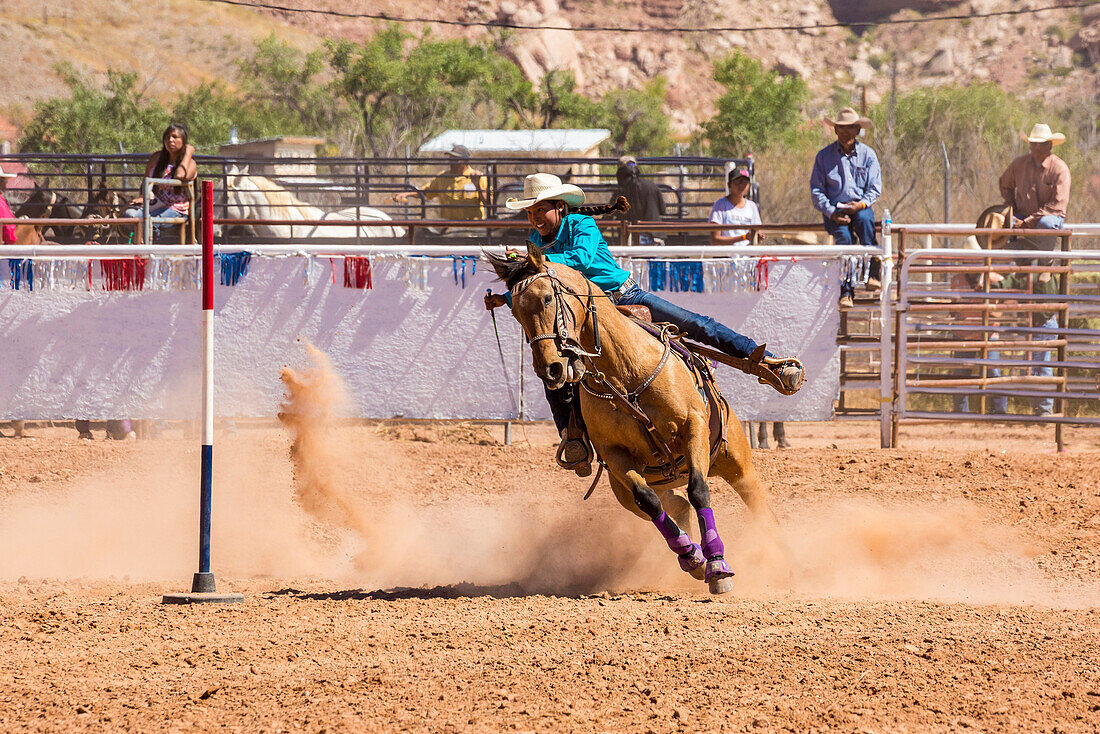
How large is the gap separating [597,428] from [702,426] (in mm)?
604

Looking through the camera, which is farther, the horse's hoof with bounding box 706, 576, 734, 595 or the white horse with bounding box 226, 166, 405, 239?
the white horse with bounding box 226, 166, 405, 239

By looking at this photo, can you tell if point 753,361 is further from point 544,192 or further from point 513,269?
point 513,269

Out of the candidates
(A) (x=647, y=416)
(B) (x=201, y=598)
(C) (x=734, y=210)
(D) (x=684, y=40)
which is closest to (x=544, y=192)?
(A) (x=647, y=416)

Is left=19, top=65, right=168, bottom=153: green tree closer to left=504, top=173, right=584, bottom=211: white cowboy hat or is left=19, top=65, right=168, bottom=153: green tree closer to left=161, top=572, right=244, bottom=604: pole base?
left=161, top=572, right=244, bottom=604: pole base

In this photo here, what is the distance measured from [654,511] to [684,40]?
85.6m

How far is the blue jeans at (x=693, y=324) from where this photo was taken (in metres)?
7.61

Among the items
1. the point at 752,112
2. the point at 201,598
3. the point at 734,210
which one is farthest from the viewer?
the point at 752,112

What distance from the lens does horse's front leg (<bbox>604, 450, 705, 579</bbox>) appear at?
22.2 feet

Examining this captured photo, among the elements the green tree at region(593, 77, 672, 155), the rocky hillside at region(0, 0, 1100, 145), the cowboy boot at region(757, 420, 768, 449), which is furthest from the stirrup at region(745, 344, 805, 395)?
the rocky hillside at region(0, 0, 1100, 145)

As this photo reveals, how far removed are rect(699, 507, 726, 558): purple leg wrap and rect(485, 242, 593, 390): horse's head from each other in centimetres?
118

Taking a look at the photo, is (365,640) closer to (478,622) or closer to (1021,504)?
(478,622)

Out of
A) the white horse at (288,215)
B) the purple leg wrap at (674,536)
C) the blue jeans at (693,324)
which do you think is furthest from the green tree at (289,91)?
the purple leg wrap at (674,536)

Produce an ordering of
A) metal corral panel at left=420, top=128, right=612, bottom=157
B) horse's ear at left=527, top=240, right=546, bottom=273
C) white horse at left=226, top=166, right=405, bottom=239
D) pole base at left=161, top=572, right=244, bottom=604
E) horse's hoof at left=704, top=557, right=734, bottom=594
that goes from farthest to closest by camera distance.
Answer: metal corral panel at left=420, top=128, right=612, bottom=157, white horse at left=226, top=166, right=405, bottom=239, pole base at left=161, top=572, right=244, bottom=604, horse's hoof at left=704, top=557, right=734, bottom=594, horse's ear at left=527, top=240, right=546, bottom=273

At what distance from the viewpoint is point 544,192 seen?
705 cm
